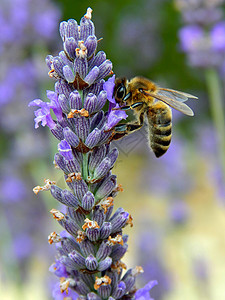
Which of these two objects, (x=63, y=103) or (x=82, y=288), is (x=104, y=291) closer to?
(x=82, y=288)

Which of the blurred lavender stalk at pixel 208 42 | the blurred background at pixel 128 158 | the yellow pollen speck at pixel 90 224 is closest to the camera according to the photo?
the yellow pollen speck at pixel 90 224

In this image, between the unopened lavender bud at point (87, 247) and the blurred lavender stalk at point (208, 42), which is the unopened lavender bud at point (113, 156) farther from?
the blurred lavender stalk at point (208, 42)

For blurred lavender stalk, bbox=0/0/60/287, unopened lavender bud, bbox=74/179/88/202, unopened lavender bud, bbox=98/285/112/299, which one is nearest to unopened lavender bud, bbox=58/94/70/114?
unopened lavender bud, bbox=74/179/88/202

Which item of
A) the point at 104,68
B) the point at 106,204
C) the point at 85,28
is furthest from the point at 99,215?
the point at 85,28

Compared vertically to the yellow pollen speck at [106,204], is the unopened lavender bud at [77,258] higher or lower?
lower

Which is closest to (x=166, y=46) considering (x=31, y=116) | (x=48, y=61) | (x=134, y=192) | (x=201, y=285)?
(x=134, y=192)

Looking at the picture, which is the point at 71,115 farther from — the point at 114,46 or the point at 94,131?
the point at 114,46

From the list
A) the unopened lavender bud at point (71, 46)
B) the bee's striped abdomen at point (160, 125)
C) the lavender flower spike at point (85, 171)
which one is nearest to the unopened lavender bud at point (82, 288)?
the lavender flower spike at point (85, 171)
